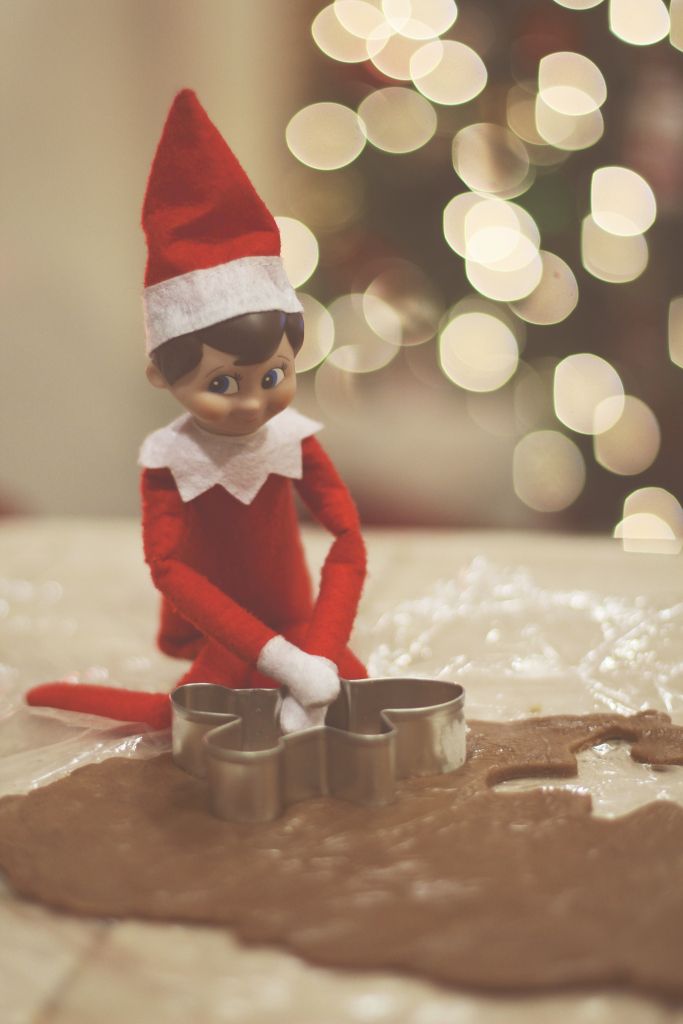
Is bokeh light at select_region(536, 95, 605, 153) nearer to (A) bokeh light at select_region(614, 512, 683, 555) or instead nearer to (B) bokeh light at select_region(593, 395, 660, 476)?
(B) bokeh light at select_region(593, 395, 660, 476)

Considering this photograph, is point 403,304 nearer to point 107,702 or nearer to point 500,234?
point 500,234

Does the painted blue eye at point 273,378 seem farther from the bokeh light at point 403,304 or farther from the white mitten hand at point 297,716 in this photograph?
the bokeh light at point 403,304

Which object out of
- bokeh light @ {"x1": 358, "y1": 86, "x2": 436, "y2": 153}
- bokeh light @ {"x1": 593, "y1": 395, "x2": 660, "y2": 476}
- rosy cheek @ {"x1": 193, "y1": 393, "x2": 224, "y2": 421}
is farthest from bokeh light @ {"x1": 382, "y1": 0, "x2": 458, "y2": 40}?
rosy cheek @ {"x1": 193, "y1": 393, "x2": 224, "y2": 421}

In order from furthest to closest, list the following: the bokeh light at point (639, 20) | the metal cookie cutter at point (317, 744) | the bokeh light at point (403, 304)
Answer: the bokeh light at point (403, 304)
the bokeh light at point (639, 20)
the metal cookie cutter at point (317, 744)

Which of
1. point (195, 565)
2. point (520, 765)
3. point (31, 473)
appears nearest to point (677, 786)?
point (520, 765)

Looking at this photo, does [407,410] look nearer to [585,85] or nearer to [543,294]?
[543,294]

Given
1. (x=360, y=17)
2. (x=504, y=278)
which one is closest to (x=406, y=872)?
(x=504, y=278)

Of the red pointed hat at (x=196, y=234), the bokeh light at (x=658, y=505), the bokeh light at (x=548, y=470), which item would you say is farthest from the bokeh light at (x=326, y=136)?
the red pointed hat at (x=196, y=234)
